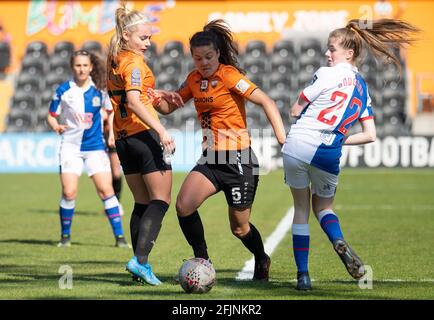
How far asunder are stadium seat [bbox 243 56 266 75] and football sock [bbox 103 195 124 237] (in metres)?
17.9

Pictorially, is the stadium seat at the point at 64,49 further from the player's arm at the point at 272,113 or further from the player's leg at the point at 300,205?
the player's leg at the point at 300,205

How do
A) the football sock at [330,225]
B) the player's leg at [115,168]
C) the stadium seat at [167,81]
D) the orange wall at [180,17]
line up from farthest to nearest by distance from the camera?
the orange wall at [180,17], the stadium seat at [167,81], the player's leg at [115,168], the football sock at [330,225]

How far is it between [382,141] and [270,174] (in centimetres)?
289

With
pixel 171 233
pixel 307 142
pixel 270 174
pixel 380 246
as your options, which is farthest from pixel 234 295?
pixel 270 174

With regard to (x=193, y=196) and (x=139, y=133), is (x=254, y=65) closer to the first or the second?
(x=139, y=133)

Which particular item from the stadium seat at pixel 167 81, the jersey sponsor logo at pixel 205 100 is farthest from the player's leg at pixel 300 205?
the stadium seat at pixel 167 81

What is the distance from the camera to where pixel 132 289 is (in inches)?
284

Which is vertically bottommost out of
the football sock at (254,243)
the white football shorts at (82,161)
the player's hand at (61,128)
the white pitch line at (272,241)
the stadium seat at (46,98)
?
the white pitch line at (272,241)

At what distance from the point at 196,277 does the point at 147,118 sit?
1244mm

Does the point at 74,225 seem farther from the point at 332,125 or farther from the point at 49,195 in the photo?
the point at 332,125

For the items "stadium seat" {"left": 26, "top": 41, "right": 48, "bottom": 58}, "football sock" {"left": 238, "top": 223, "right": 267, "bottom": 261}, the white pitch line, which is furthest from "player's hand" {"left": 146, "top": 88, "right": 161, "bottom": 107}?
"stadium seat" {"left": 26, "top": 41, "right": 48, "bottom": 58}

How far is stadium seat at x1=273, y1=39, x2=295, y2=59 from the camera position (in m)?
29.0

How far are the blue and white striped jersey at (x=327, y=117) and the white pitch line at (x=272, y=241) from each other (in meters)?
1.34

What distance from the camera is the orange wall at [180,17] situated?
29750 mm
